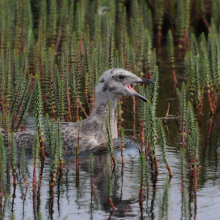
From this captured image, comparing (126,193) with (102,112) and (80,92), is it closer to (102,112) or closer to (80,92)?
(102,112)

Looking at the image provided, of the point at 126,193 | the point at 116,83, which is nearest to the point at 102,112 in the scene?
the point at 116,83

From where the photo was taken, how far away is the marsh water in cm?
554

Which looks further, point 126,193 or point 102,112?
point 102,112

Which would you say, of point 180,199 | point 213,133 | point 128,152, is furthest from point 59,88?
point 180,199

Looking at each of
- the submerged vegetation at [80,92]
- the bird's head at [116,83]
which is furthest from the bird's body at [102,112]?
the submerged vegetation at [80,92]

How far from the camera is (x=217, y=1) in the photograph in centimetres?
1472

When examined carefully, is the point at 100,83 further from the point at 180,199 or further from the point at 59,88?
the point at 180,199

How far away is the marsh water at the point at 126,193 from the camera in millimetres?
5535

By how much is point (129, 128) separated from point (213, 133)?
1.35m

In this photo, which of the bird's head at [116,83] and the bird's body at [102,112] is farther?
the bird's head at [116,83]

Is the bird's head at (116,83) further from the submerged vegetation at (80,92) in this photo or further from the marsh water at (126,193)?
the marsh water at (126,193)

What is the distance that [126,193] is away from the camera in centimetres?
613

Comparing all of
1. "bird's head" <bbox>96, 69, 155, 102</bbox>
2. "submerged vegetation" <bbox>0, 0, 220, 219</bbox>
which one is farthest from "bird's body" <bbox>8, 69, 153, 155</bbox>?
"submerged vegetation" <bbox>0, 0, 220, 219</bbox>

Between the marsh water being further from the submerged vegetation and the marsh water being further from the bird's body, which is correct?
the bird's body
